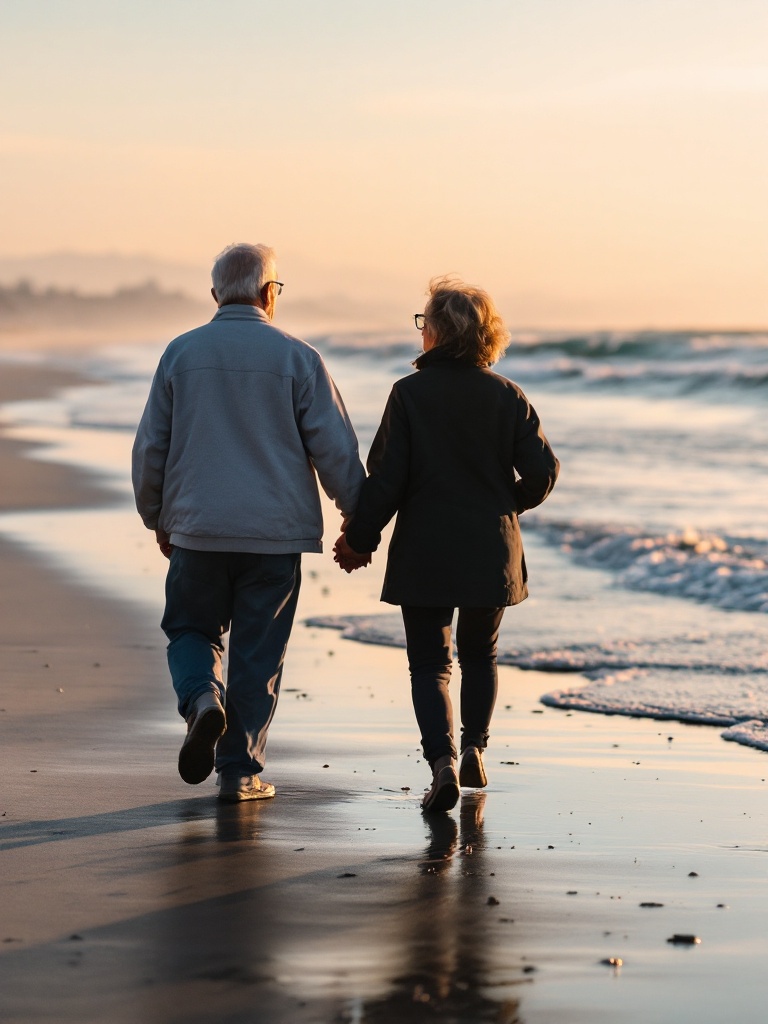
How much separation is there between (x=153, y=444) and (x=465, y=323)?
100 cm

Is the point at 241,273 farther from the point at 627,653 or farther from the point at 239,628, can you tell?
the point at 627,653

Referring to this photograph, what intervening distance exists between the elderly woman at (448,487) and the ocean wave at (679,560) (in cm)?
448

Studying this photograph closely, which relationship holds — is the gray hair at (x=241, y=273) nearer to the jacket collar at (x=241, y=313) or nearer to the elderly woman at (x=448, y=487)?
the jacket collar at (x=241, y=313)

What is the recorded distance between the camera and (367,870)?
3959 mm

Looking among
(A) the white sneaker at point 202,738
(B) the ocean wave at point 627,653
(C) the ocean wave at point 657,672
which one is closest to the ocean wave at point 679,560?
(B) the ocean wave at point 627,653

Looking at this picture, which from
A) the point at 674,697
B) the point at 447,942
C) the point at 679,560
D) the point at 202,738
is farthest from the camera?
the point at 679,560

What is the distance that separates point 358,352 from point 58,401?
1130 inches

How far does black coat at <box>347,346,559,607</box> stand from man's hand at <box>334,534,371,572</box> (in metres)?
0.10

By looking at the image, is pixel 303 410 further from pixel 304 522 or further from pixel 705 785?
pixel 705 785

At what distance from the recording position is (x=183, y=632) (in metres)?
4.85

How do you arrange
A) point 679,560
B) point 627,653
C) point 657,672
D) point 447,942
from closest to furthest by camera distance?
1. point 447,942
2. point 657,672
3. point 627,653
4. point 679,560

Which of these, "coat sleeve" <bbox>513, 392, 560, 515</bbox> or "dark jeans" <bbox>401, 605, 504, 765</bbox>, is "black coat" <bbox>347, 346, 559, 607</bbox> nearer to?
"coat sleeve" <bbox>513, 392, 560, 515</bbox>

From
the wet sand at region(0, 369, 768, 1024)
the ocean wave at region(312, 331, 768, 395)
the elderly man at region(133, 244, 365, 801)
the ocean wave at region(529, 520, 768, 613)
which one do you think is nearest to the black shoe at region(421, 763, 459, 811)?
the wet sand at region(0, 369, 768, 1024)

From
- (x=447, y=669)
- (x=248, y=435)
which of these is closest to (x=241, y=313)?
(x=248, y=435)
